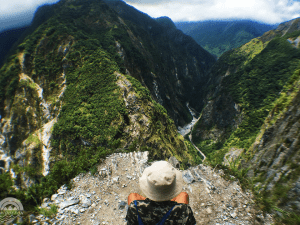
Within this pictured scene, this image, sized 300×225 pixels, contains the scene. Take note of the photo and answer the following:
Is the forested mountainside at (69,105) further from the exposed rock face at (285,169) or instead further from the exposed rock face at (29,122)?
the exposed rock face at (285,169)

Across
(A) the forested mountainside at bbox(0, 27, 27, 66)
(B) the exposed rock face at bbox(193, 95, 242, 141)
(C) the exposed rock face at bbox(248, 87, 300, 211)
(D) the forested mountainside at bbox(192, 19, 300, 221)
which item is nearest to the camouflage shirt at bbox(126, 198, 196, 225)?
(D) the forested mountainside at bbox(192, 19, 300, 221)

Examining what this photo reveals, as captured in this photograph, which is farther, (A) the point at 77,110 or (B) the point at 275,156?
(A) the point at 77,110

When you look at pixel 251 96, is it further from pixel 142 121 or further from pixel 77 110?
pixel 77 110

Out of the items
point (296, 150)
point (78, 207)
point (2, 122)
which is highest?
point (296, 150)

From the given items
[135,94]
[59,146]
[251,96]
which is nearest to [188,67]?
[251,96]

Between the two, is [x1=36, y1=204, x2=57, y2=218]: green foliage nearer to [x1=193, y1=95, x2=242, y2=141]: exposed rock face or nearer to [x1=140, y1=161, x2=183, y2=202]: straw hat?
[x1=140, y1=161, x2=183, y2=202]: straw hat

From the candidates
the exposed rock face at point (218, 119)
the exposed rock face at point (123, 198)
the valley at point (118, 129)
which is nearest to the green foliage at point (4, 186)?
the valley at point (118, 129)
